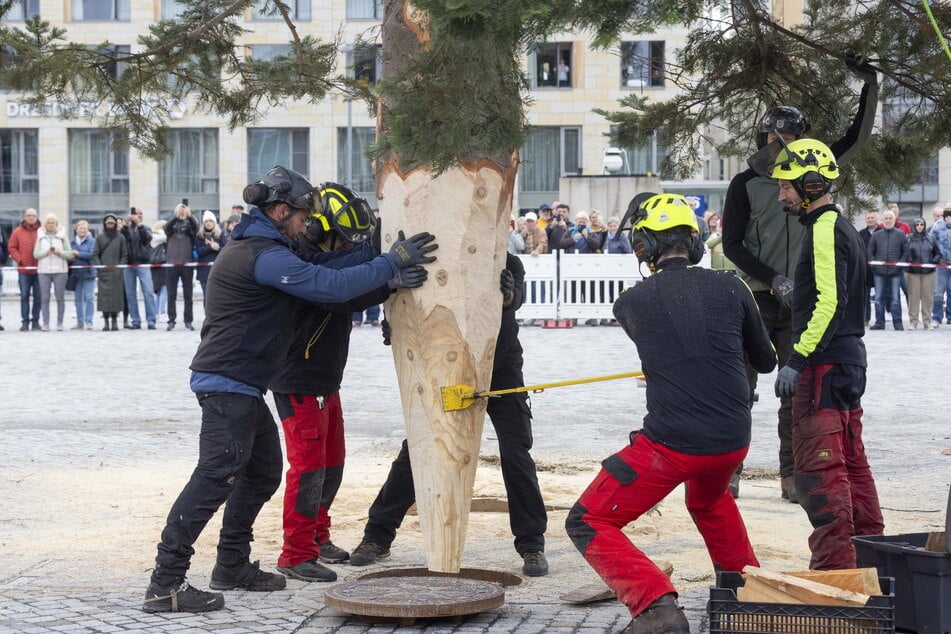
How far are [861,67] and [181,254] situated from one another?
56.2 ft

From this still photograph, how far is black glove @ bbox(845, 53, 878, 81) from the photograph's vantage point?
7555 mm

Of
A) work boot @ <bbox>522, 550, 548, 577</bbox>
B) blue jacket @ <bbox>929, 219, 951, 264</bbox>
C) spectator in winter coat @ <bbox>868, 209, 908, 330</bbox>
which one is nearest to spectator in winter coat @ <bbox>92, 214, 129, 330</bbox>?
spectator in winter coat @ <bbox>868, 209, 908, 330</bbox>

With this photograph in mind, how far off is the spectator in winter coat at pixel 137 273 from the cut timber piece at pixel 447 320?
17699 mm

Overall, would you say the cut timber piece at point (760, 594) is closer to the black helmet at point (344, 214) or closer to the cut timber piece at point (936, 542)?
the cut timber piece at point (936, 542)

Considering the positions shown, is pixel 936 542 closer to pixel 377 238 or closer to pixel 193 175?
pixel 377 238

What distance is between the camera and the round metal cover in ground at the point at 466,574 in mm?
6230

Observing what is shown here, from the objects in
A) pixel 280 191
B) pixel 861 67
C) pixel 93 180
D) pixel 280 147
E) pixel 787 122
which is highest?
pixel 280 147

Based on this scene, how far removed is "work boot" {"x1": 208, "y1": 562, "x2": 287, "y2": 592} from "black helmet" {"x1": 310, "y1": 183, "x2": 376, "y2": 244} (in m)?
1.66

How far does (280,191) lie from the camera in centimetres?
624

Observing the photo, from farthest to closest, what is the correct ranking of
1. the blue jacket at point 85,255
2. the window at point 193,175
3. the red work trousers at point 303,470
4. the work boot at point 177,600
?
the window at point 193,175 < the blue jacket at point 85,255 < the red work trousers at point 303,470 < the work boot at point 177,600

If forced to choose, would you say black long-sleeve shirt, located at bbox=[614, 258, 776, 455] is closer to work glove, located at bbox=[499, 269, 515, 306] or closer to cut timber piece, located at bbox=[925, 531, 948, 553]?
cut timber piece, located at bbox=[925, 531, 948, 553]

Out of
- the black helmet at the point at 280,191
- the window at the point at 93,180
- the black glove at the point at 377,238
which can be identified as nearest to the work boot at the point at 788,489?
the black glove at the point at 377,238

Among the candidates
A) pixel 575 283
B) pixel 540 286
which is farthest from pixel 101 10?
pixel 575 283

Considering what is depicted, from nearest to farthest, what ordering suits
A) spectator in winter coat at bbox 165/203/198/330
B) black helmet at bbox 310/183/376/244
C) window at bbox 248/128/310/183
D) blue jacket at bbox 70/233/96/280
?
black helmet at bbox 310/183/376/244
spectator in winter coat at bbox 165/203/198/330
blue jacket at bbox 70/233/96/280
window at bbox 248/128/310/183
